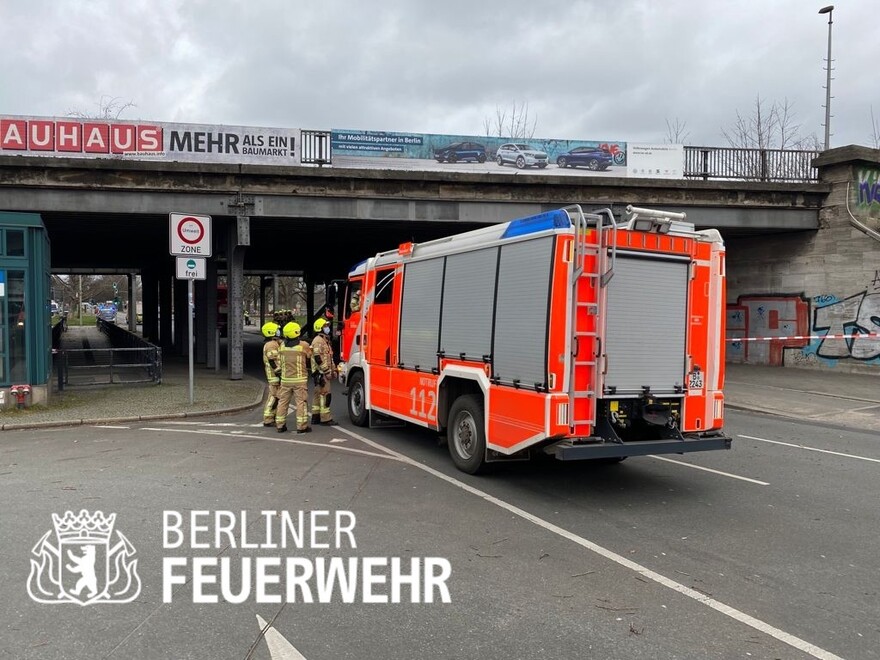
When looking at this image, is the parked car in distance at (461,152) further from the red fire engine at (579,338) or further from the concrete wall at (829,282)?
the red fire engine at (579,338)

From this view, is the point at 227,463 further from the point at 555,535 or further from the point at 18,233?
the point at 18,233

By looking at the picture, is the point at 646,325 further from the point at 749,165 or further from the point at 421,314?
the point at 749,165

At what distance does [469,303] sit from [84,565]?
4329 mm

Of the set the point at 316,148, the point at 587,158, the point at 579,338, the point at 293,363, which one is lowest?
the point at 293,363

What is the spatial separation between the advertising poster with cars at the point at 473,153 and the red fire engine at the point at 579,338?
1125 cm

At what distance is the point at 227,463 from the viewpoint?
773cm

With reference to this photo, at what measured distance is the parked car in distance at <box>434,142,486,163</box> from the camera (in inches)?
752

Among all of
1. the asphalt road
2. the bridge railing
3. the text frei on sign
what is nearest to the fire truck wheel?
the asphalt road

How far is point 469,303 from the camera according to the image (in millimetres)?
7297

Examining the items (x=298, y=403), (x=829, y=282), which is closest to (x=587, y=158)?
(x=829, y=282)

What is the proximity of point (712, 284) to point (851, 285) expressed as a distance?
45.1 feet

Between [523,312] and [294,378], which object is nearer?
[523,312]

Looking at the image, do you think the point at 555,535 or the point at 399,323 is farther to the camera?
the point at 399,323

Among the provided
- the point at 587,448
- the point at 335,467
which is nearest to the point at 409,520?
the point at 587,448
